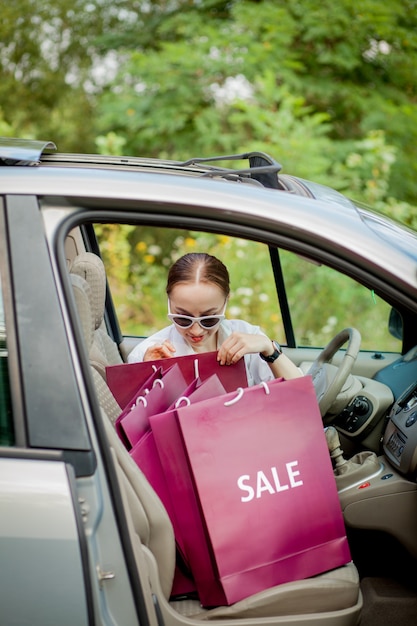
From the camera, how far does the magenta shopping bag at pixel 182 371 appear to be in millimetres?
2191

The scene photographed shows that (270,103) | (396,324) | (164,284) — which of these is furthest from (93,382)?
(270,103)

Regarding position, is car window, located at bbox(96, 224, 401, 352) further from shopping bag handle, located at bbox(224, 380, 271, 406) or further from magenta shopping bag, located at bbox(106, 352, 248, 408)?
shopping bag handle, located at bbox(224, 380, 271, 406)

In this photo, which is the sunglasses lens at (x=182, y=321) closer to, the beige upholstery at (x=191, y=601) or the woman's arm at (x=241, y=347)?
the woman's arm at (x=241, y=347)

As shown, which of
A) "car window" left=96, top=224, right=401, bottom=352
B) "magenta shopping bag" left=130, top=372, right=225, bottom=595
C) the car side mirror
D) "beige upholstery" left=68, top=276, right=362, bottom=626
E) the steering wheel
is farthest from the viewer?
"car window" left=96, top=224, right=401, bottom=352

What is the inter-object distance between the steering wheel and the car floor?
1.38 feet

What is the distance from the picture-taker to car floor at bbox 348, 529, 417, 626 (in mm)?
2205

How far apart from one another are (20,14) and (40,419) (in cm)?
972

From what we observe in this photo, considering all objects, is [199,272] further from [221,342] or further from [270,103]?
[270,103]

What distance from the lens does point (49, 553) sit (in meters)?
1.53

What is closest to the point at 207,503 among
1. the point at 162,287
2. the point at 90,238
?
the point at 90,238

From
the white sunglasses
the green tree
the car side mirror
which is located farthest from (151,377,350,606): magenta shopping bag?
the green tree

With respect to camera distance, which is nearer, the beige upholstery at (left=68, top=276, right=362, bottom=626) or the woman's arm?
the beige upholstery at (left=68, top=276, right=362, bottom=626)

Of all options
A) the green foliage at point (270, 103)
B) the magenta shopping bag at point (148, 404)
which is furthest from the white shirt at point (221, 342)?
the green foliage at point (270, 103)

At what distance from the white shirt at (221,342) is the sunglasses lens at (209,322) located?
177 millimetres
